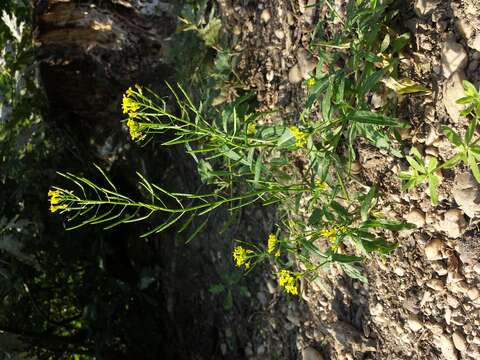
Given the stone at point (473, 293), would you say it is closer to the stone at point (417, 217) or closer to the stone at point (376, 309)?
the stone at point (417, 217)

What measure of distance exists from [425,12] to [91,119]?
1908 mm

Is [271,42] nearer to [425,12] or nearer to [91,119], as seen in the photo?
[425,12]

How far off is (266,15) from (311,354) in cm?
125

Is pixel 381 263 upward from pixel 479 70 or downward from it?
downward

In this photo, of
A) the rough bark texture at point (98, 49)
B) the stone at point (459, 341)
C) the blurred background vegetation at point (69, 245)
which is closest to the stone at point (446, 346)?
the stone at point (459, 341)

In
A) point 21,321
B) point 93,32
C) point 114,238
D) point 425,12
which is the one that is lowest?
point 21,321

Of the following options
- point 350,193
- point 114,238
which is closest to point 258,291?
point 350,193

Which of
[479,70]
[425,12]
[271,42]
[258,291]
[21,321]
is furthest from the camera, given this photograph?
[21,321]

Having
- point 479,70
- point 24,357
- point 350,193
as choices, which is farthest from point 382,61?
point 24,357

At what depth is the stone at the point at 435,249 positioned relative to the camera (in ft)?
5.33

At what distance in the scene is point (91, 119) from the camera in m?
3.06

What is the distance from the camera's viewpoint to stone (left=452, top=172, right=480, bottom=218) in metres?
1.50

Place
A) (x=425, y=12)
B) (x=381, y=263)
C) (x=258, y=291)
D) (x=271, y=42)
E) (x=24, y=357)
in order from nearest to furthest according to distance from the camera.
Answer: (x=425, y=12) < (x=381, y=263) < (x=271, y=42) < (x=258, y=291) < (x=24, y=357)

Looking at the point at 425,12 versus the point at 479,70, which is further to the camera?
the point at 425,12
